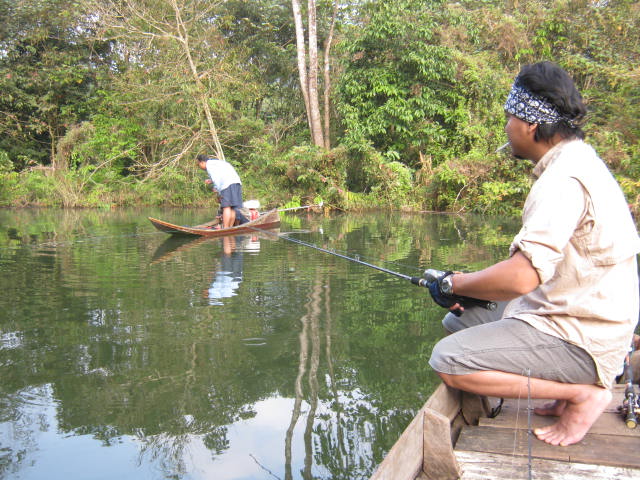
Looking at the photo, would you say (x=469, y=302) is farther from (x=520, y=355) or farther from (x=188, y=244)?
(x=188, y=244)

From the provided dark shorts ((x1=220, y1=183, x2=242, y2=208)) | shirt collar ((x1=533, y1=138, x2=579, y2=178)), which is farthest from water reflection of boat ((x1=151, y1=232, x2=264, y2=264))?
shirt collar ((x1=533, y1=138, x2=579, y2=178))

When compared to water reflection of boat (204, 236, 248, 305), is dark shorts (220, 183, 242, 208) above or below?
above

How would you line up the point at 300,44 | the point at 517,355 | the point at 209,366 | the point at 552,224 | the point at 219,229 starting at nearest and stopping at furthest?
the point at 552,224, the point at 517,355, the point at 209,366, the point at 219,229, the point at 300,44

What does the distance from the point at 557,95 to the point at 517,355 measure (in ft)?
3.12

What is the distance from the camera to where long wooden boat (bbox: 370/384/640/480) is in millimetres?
1936

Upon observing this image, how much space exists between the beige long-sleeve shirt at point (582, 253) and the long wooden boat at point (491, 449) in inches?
10.5

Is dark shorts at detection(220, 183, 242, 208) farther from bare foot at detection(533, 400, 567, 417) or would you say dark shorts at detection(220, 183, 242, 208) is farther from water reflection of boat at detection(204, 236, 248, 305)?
bare foot at detection(533, 400, 567, 417)

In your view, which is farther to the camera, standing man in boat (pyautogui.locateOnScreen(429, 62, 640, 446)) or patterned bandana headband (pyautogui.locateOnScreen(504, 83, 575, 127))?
patterned bandana headband (pyautogui.locateOnScreen(504, 83, 575, 127))

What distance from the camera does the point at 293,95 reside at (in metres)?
23.4

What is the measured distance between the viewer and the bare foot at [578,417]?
7.10 ft

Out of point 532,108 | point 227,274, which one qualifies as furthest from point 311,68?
point 532,108

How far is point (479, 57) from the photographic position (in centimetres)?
1895

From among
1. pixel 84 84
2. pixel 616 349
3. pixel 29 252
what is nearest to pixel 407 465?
pixel 616 349

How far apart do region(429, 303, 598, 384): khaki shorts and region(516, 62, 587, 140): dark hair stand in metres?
0.73
